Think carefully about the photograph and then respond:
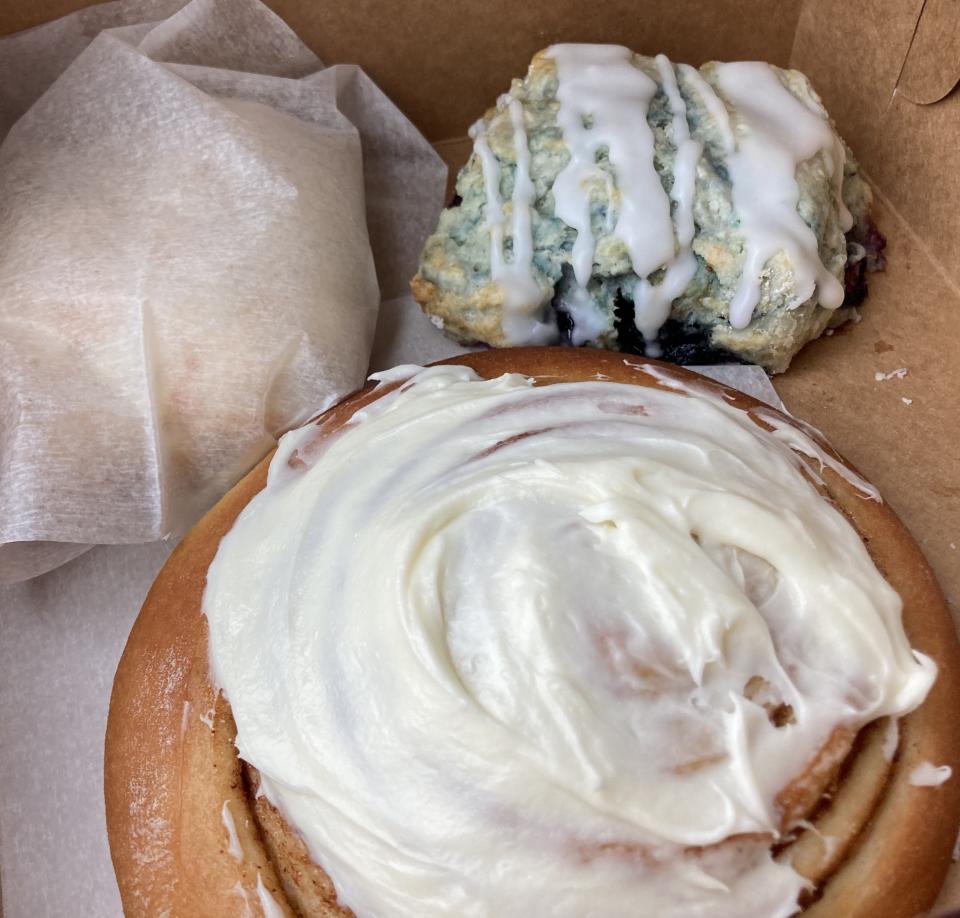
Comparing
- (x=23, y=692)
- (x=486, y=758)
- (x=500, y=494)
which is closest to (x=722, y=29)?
(x=500, y=494)

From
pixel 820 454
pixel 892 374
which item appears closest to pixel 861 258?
pixel 892 374

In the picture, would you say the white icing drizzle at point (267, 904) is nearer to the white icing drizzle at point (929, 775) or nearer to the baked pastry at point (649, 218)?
the white icing drizzle at point (929, 775)

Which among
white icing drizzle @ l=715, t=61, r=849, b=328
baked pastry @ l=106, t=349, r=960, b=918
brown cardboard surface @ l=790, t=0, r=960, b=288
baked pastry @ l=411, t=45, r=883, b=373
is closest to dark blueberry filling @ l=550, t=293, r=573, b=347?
baked pastry @ l=411, t=45, r=883, b=373

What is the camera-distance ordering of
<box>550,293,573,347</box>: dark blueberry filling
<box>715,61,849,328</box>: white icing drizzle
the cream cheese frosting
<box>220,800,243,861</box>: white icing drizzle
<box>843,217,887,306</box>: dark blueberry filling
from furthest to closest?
1. <box>843,217,887,306</box>: dark blueberry filling
2. <box>550,293,573,347</box>: dark blueberry filling
3. <box>715,61,849,328</box>: white icing drizzle
4. <box>220,800,243,861</box>: white icing drizzle
5. the cream cheese frosting

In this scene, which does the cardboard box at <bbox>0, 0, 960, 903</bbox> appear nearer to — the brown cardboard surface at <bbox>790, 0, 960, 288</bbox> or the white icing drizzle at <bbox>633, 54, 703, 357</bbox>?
the brown cardboard surface at <bbox>790, 0, 960, 288</bbox>

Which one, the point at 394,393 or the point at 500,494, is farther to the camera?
the point at 394,393

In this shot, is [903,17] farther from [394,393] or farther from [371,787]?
[371,787]

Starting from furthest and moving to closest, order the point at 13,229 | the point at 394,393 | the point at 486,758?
the point at 13,229 → the point at 394,393 → the point at 486,758
